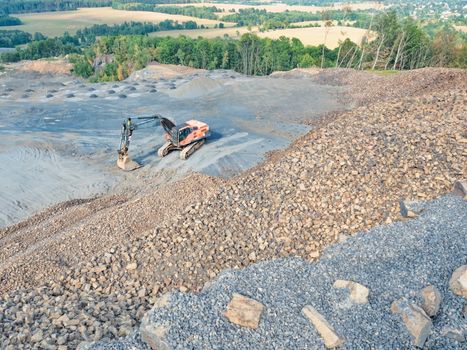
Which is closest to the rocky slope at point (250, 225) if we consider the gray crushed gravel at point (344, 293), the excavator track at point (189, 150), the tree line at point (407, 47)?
the gray crushed gravel at point (344, 293)

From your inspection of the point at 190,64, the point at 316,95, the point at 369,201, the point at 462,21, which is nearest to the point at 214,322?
the point at 369,201

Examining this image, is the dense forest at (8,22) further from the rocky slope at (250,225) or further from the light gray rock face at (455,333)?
the light gray rock face at (455,333)

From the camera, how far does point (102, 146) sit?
22.3 meters

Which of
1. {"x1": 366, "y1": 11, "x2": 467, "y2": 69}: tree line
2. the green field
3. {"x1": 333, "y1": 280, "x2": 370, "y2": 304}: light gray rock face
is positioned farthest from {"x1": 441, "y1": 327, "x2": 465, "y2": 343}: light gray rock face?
the green field

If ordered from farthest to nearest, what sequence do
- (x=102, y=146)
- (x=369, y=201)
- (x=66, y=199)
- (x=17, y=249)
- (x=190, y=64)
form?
(x=190, y=64)
(x=102, y=146)
(x=66, y=199)
(x=17, y=249)
(x=369, y=201)

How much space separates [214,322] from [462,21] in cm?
12464

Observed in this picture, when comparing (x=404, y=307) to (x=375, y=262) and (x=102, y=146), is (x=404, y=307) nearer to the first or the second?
(x=375, y=262)

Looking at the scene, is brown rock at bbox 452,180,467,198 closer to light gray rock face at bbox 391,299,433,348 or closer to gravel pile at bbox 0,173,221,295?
light gray rock face at bbox 391,299,433,348

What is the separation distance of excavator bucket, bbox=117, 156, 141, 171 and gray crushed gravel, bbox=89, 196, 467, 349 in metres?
11.1

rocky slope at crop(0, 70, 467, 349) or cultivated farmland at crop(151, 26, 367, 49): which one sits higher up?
cultivated farmland at crop(151, 26, 367, 49)

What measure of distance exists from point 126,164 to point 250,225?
9668 millimetres

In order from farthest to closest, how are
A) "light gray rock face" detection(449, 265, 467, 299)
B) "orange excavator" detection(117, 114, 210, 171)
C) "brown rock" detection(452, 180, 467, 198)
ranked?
1. "orange excavator" detection(117, 114, 210, 171)
2. "brown rock" detection(452, 180, 467, 198)
3. "light gray rock face" detection(449, 265, 467, 299)

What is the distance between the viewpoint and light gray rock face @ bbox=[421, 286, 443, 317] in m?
7.32

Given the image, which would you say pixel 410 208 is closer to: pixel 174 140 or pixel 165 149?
pixel 174 140
